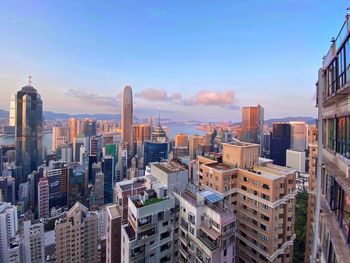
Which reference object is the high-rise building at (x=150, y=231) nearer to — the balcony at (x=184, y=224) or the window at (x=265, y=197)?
the balcony at (x=184, y=224)

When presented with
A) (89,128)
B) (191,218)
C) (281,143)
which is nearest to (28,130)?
(89,128)

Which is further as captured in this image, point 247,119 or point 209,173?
point 247,119

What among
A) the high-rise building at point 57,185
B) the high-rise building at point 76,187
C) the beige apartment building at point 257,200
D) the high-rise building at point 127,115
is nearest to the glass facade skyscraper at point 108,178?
the high-rise building at point 76,187

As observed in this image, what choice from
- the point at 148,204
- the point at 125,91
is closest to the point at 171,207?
the point at 148,204

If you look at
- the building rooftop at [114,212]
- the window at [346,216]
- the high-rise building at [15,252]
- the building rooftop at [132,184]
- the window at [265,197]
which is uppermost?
the window at [346,216]

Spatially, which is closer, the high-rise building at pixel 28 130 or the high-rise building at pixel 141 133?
the high-rise building at pixel 28 130

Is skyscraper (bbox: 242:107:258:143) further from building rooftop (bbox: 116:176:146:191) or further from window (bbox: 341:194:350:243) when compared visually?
window (bbox: 341:194:350:243)

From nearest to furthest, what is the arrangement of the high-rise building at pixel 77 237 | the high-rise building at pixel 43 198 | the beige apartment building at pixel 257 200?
the beige apartment building at pixel 257 200 < the high-rise building at pixel 77 237 < the high-rise building at pixel 43 198

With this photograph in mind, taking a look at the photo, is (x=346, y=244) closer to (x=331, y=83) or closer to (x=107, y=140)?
(x=331, y=83)
